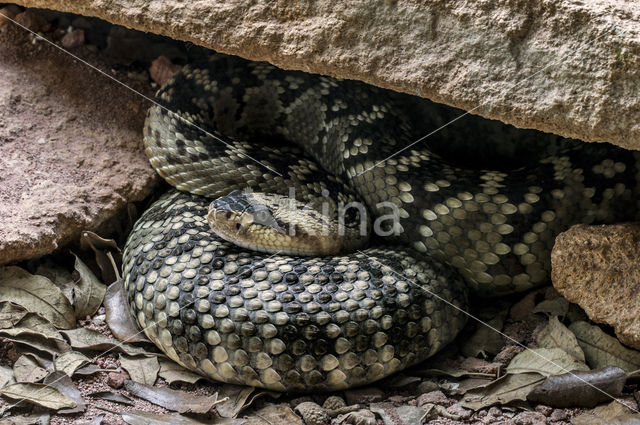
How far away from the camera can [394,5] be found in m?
2.47

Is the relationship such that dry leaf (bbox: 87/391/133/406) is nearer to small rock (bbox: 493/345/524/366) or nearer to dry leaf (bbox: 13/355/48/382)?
dry leaf (bbox: 13/355/48/382)

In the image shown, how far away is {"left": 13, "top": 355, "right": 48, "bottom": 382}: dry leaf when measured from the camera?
8.31ft

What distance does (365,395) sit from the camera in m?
2.63

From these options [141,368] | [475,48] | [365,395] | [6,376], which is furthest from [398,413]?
[6,376]

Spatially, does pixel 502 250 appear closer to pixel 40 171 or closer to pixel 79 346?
pixel 79 346

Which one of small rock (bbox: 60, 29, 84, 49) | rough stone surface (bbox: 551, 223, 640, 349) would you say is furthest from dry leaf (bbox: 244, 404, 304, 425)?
small rock (bbox: 60, 29, 84, 49)

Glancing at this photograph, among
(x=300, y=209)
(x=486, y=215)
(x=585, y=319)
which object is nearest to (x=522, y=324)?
(x=585, y=319)

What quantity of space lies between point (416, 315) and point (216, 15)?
1362 mm

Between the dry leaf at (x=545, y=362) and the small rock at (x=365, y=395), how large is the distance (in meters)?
0.50

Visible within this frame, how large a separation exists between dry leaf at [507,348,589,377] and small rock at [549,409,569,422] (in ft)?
0.46

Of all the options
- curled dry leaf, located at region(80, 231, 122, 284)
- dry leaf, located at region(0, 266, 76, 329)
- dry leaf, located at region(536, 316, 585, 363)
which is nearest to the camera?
dry leaf, located at region(536, 316, 585, 363)

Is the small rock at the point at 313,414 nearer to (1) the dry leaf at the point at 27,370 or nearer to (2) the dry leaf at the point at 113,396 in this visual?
(2) the dry leaf at the point at 113,396

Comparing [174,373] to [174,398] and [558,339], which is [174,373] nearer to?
[174,398]

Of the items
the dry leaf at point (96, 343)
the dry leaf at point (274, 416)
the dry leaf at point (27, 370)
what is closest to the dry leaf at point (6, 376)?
the dry leaf at point (27, 370)
